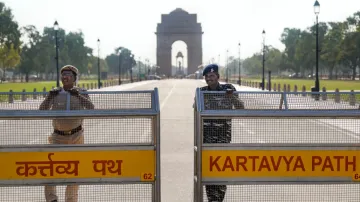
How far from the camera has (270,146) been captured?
20.4 feet

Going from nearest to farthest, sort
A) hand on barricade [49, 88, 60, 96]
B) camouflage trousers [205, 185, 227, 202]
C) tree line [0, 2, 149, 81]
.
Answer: hand on barricade [49, 88, 60, 96], camouflage trousers [205, 185, 227, 202], tree line [0, 2, 149, 81]

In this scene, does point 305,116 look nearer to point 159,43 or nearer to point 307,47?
point 307,47

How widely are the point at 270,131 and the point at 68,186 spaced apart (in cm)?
210

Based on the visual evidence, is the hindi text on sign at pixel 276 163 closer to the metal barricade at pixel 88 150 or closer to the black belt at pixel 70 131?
the metal barricade at pixel 88 150

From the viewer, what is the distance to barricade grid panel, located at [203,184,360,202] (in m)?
6.77

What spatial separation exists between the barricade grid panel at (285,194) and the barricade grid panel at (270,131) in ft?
2.02

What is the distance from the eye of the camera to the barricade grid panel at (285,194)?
6.77 m

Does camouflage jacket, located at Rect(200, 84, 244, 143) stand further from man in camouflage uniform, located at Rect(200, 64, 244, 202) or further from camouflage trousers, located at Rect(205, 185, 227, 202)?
camouflage trousers, located at Rect(205, 185, 227, 202)

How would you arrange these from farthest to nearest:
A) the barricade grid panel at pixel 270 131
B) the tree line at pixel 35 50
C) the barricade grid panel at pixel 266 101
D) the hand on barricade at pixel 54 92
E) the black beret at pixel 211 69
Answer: the tree line at pixel 35 50, the black beret at pixel 211 69, the hand on barricade at pixel 54 92, the barricade grid panel at pixel 266 101, the barricade grid panel at pixel 270 131

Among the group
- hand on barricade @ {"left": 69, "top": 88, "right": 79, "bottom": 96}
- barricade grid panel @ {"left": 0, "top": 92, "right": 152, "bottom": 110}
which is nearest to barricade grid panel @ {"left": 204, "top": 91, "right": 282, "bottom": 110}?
barricade grid panel @ {"left": 0, "top": 92, "right": 152, "bottom": 110}

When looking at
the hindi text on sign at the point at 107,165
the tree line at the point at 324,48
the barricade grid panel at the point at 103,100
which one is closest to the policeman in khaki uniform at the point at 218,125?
the barricade grid panel at the point at 103,100

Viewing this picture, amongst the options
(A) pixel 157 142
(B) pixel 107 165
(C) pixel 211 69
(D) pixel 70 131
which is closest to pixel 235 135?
(A) pixel 157 142

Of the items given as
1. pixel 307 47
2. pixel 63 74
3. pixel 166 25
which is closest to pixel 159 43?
pixel 166 25

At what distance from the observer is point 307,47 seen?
123 meters
